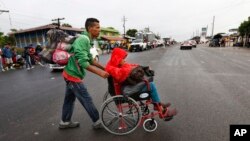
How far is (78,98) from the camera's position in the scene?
127 inches

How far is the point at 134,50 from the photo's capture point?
31.2 meters

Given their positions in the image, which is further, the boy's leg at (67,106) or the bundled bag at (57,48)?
the boy's leg at (67,106)

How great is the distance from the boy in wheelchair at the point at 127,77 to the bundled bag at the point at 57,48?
2.29 ft

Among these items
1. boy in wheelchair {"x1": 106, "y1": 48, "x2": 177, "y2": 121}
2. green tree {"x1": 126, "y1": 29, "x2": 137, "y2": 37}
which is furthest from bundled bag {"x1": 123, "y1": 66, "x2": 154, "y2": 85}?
green tree {"x1": 126, "y1": 29, "x2": 137, "y2": 37}

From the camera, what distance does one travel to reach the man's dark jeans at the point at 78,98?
3.21 metres

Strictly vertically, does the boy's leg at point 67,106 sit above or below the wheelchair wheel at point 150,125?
above

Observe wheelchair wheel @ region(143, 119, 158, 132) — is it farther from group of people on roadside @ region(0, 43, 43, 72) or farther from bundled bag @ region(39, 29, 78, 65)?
group of people on roadside @ region(0, 43, 43, 72)

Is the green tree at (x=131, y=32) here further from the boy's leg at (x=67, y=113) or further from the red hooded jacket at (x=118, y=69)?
the red hooded jacket at (x=118, y=69)

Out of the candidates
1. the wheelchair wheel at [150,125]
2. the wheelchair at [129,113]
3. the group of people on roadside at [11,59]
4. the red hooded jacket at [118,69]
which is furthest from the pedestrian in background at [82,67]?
the group of people on roadside at [11,59]

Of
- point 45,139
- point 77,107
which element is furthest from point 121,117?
point 77,107

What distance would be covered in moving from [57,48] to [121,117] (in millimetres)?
1545

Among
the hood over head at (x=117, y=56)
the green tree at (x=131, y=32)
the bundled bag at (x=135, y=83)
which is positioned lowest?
the bundled bag at (x=135, y=83)

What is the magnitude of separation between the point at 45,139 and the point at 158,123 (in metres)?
1.96

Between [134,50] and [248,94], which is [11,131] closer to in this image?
[248,94]
